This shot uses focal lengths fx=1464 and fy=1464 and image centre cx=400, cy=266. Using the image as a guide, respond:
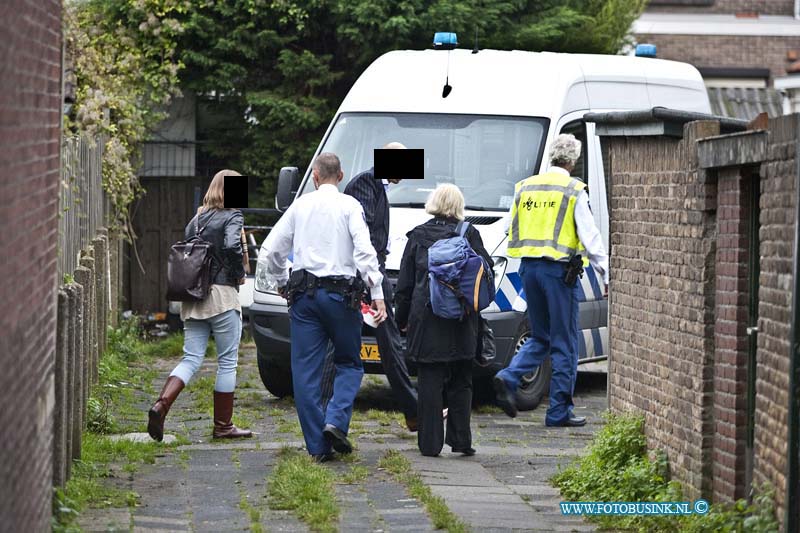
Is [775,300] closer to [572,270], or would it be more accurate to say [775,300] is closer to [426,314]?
[426,314]

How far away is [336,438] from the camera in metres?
8.48

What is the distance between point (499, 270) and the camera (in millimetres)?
10609

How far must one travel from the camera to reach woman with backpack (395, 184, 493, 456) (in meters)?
8.70

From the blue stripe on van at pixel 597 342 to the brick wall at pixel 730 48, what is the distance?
52.0 ft

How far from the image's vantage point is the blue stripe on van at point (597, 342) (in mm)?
11727

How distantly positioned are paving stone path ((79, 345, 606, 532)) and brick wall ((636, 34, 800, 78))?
16.3 metres

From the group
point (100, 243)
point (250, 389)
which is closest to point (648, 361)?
point (250, 389)

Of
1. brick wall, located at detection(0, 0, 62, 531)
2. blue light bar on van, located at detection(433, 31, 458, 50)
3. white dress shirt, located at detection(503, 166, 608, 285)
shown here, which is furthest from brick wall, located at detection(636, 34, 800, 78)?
brick wall, located at detection(0, 0, 62, 531)

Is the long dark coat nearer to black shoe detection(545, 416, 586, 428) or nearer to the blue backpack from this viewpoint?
the blue backpack

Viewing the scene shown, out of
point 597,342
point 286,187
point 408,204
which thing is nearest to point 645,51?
point 597,342

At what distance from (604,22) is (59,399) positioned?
1228cm

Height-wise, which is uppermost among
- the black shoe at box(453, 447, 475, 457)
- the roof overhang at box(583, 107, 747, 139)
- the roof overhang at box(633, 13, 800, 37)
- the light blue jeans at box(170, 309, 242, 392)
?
the roof overhang at box(633, 13, 800, 37)

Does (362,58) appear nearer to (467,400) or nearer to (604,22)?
(604,22)

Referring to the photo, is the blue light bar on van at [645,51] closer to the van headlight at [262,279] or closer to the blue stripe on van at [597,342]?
the blue stripe on van at [597,342]
